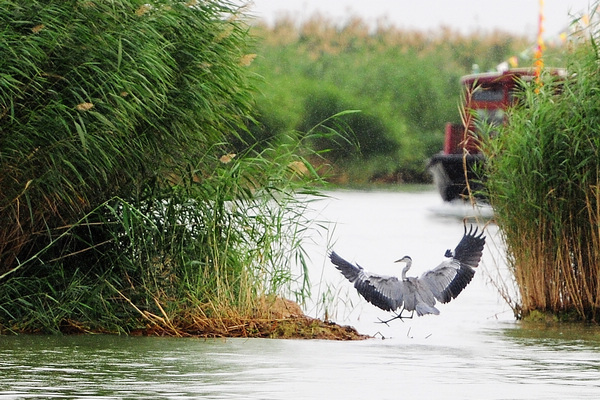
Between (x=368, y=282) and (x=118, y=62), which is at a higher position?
(x=118, y=62)

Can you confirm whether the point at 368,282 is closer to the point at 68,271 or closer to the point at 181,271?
the point at 181,271

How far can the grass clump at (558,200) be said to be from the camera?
841cm

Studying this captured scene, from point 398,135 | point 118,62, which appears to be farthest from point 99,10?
point 398,135

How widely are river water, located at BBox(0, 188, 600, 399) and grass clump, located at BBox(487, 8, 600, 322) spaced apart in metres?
0.28

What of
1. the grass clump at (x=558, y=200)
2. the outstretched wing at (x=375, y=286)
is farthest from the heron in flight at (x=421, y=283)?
the grass clump at (x=558, y=200)

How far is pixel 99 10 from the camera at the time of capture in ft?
24.8

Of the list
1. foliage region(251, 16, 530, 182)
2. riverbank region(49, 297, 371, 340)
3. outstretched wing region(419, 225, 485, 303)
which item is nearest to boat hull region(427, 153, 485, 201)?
foliage region(251, 16, 530, 182)

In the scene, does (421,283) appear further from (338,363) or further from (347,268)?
(338,363)

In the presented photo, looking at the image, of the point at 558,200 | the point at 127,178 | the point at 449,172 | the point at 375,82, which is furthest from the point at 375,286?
the point at 375,82

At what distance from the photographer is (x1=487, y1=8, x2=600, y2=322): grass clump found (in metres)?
8.41

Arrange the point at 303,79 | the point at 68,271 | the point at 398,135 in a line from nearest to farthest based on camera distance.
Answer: the point at 68,271 → the point at 398,135 → the point at 303,79

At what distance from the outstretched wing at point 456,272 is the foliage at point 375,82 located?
687 inches

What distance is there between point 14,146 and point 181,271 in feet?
4.29

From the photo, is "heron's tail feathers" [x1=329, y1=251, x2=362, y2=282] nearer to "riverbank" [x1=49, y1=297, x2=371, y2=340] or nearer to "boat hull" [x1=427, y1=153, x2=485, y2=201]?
"riverbank" [x1=49, y1=297, x2=371, y2=340]
